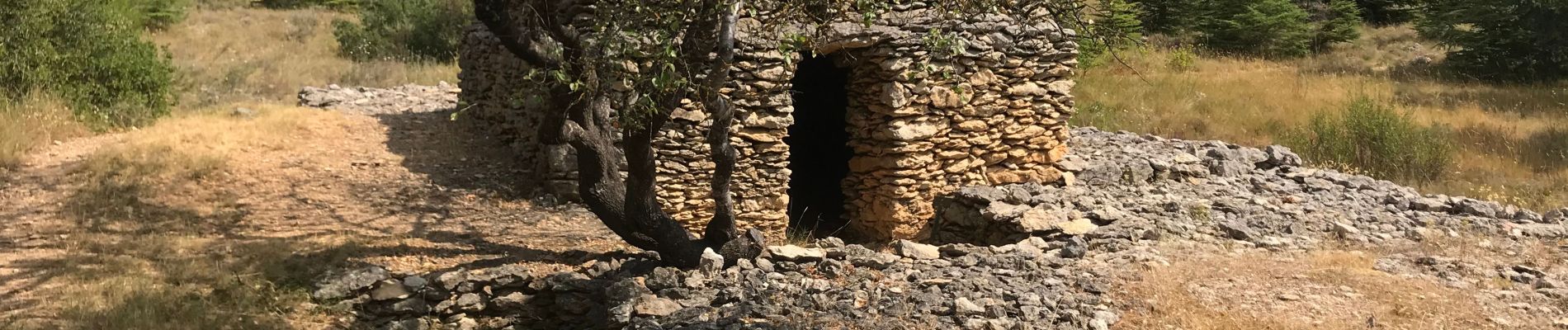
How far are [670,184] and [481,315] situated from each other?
2022 millimetres

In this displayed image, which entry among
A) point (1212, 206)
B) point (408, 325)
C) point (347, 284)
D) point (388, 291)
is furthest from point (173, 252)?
point (1212, 206)

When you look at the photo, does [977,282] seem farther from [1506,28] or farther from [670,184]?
[1506,28]

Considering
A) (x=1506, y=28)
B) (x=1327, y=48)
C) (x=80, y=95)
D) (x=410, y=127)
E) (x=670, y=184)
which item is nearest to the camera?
(x=670, y=184)

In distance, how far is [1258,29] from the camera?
2050cm

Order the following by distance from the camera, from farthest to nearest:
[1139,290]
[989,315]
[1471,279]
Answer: [1471,279] < [1139,290] < [989,315]

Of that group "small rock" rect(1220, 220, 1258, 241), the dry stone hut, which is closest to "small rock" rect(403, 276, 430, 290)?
the dry stone hut

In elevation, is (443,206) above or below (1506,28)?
below

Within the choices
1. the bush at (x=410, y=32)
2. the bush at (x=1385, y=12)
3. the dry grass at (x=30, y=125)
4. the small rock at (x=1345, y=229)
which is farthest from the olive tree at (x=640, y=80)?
the bush at (x=1385, y=12)

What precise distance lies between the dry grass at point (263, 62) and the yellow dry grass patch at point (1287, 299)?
400 inches

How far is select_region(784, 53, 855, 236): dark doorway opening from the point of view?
10.3 m

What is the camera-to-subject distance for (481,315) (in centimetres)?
589

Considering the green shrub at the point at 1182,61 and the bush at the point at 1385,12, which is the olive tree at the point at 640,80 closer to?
the green shrub at the point at 1182,61

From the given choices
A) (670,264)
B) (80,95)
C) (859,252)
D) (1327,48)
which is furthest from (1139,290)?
(1327,48)

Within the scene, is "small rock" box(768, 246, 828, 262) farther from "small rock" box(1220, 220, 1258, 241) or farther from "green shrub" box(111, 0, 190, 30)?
"green shrub" box(111, 0, 190, 30)
